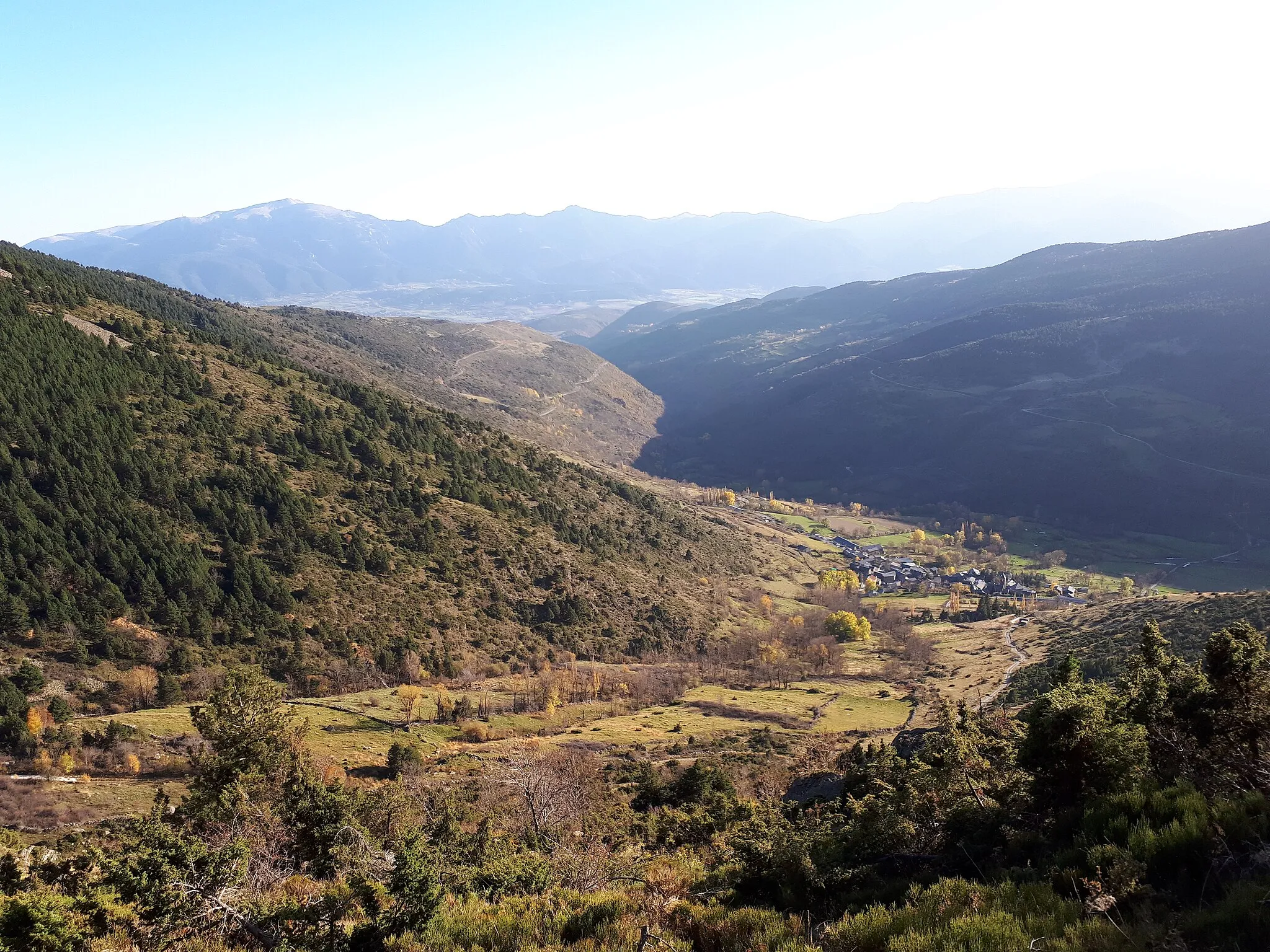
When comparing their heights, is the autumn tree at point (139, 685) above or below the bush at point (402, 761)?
above

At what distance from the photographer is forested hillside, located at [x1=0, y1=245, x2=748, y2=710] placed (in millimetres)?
51812

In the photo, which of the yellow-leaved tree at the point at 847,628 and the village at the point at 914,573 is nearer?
the yellow-leaved tree at the point at 847,628

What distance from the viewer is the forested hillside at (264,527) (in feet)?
170

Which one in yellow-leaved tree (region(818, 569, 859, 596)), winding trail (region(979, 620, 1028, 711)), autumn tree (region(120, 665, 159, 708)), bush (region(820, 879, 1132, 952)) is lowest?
yellow-leaved tree (region(818, 569, 859, 596))

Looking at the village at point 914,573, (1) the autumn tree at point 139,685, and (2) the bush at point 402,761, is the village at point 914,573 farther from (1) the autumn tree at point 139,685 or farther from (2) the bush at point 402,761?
(1) the autumn tree at point 139,685

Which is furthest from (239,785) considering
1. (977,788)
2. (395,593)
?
(395,593)

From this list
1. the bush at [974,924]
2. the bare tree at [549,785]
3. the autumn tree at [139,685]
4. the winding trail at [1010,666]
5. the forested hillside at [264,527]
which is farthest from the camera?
the winding trail at [1010,666]

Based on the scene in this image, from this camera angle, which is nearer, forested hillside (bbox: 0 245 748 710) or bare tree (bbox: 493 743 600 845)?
bare tree (bbox: 493 743 600 845)

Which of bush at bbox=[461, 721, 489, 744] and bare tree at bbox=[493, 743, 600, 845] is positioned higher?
bare tree at bbox=[493, 743, 600, 845]

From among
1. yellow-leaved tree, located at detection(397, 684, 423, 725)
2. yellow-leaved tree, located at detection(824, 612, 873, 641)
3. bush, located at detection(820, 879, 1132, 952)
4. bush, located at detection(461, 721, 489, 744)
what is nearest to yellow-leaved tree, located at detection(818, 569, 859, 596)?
yellow-leaved tree, located at detection(824, 612, 873, 641)

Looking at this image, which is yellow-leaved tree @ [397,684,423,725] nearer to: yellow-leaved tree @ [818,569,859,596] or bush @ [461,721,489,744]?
bush @ [461,721,489,744]

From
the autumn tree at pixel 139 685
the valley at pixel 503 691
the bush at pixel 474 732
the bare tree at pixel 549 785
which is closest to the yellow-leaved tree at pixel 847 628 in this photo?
the valley at pixel 503 691

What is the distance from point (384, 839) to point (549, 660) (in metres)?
51.6

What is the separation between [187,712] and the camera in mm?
41000
